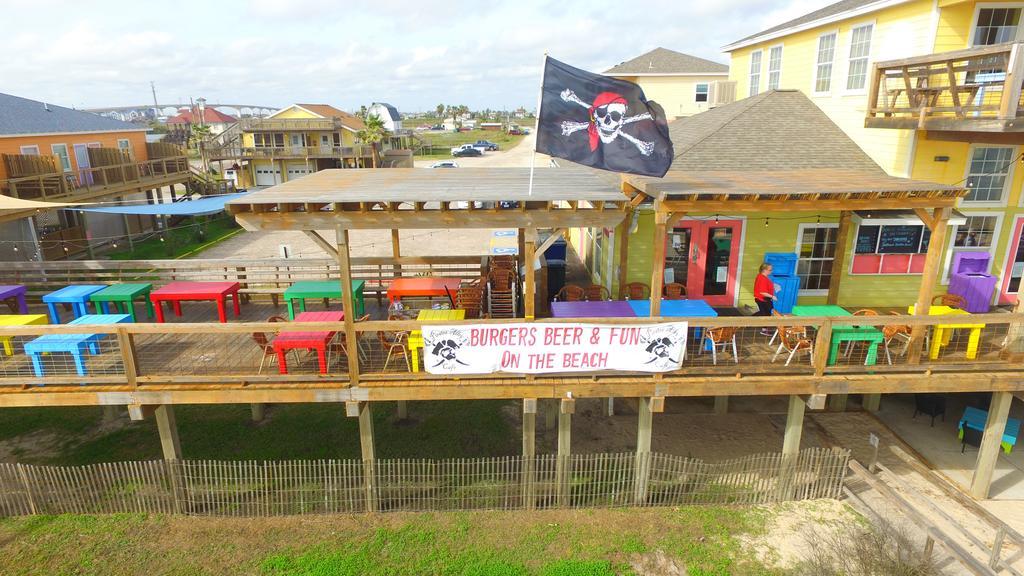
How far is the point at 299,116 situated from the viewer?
51.9 metres

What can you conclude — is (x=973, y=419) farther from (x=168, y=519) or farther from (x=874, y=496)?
(x=168, y=519)

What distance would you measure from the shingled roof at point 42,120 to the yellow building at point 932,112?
30777 mm

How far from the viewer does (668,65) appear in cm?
3344

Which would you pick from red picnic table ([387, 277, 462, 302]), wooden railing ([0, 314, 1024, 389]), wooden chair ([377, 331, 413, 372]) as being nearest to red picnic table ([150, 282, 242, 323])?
wooden railing ([0, 314, 1024, 389])

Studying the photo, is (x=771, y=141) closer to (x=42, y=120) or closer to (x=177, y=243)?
(x=177, y=243)

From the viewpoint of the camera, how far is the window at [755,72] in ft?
65.7

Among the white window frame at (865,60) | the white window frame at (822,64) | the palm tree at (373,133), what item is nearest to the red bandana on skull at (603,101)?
the white window frame at (865,60)

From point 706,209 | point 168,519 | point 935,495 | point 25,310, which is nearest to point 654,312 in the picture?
point 706,209

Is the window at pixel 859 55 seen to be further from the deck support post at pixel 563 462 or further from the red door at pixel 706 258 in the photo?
the deck support post at pixel 563 462

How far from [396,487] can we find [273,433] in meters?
4.21

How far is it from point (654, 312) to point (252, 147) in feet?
162

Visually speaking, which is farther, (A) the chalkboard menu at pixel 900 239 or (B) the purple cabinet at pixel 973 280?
(A) the chalkboard menu at pixel 900 239

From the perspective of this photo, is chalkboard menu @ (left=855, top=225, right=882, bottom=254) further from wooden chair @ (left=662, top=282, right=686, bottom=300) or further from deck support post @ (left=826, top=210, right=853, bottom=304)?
wooden chair @ (left=662, top=282, right=686, bottom=300)

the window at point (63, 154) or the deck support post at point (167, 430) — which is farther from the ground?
the window at point (63, 154)
